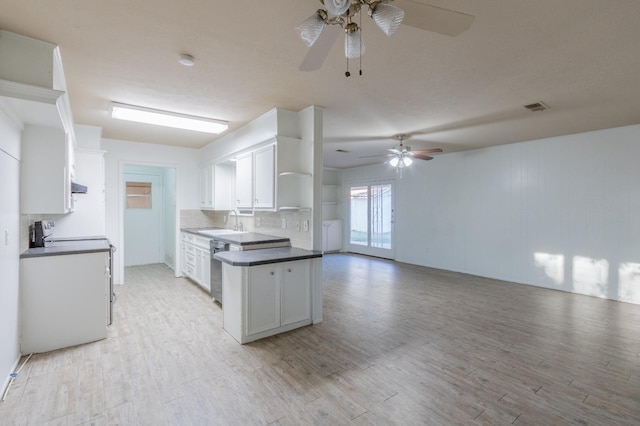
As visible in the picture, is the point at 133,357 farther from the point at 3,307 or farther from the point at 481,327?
the point at 481,327

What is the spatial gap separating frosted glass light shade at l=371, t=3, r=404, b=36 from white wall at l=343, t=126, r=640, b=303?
507cm

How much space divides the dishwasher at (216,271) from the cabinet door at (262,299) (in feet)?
3.60

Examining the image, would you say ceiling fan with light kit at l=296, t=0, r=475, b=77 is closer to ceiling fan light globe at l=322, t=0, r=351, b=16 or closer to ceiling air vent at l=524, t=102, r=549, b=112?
ceiling fan light globe at l=322, t=0, r=351, b=16

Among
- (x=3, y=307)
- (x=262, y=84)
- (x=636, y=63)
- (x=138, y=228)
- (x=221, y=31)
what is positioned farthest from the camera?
(x=138, y=228)

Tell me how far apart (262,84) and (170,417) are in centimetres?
279

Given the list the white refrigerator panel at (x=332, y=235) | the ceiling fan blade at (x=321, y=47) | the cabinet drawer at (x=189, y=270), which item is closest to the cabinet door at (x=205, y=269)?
the cabinet drawer at (x=189, y=270)

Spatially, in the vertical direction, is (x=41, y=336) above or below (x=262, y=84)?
below

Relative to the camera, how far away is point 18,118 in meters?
2.51

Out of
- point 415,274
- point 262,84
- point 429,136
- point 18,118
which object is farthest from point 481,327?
point 18,118

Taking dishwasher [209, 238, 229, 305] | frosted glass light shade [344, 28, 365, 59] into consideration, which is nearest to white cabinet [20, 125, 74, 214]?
dishwasher [209, 238, 229, 305]

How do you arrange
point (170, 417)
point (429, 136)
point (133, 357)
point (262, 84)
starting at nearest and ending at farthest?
point (170, 417)
point (133, 357)
point (262, 84)
point (429, 136)

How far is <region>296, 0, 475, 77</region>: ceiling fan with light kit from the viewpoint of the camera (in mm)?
1355

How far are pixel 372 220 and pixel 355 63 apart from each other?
615 centimetres

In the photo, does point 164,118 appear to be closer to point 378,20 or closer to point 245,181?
point 245,181
